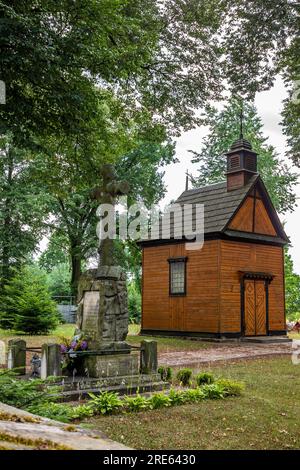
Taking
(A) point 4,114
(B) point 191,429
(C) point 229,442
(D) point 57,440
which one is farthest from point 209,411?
(A) point 4,114

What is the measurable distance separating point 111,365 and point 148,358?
0.83m

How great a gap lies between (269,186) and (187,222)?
12.0 meters

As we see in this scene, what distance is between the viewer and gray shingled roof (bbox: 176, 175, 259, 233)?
22766mm

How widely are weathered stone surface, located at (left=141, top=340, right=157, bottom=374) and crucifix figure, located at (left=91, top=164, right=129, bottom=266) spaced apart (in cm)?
193

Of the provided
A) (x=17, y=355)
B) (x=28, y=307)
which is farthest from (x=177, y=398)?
(x=28, y=307)

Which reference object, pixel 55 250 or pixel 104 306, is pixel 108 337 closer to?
pixel 104 306

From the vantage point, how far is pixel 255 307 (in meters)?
23.3

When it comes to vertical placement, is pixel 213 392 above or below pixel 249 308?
below

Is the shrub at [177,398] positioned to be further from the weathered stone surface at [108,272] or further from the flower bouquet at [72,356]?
the weathered stone surface at [108,272]

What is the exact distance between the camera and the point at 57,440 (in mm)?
1558

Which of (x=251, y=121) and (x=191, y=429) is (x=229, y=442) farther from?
(x=251, y=121)

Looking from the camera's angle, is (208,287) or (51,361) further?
(208,287)

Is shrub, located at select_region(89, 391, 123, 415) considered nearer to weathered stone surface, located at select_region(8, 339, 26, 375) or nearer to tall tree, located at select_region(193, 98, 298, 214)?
weathered stone surface, located at select_region(8, 339, 26, 375)

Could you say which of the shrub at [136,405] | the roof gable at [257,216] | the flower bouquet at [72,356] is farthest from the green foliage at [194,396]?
the roof gable at [257,216]
